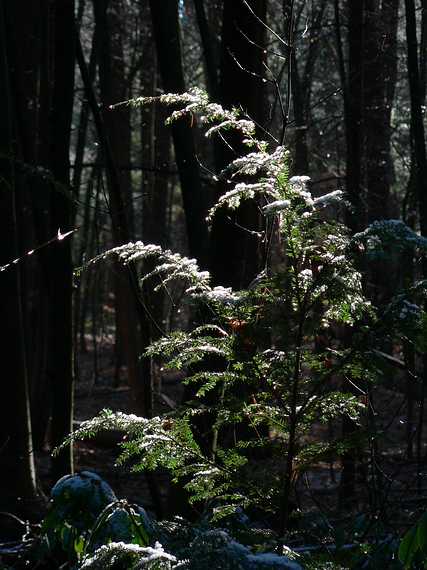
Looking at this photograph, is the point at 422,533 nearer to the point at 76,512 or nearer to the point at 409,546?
the point at 409,546

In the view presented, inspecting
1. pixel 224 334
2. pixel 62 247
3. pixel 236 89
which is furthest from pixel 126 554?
pixel 236 89

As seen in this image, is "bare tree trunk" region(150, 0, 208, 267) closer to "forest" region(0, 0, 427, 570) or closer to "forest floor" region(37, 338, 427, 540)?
"forest" region(0, 0, 427, 570)

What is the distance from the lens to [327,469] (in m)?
9.96

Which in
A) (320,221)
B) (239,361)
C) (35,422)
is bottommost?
(35,422)

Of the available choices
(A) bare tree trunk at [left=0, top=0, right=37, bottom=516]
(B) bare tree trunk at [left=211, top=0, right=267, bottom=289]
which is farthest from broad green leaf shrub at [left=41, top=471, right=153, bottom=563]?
(A) bare tree trunk at [left=0, top=0, right=37, bottom=516]

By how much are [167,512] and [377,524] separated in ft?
9.27

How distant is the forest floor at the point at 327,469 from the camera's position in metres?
3.83

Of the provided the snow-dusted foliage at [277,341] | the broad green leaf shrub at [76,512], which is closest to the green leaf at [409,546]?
the snow-dusted foliage at [277,341]

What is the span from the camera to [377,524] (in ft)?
8.86

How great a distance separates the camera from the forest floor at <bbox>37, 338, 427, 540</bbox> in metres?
3.83

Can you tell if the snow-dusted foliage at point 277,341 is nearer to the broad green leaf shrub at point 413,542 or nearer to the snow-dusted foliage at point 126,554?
the snow-dusted foliage at point 126,554

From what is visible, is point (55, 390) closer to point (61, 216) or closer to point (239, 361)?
point (61, 216)

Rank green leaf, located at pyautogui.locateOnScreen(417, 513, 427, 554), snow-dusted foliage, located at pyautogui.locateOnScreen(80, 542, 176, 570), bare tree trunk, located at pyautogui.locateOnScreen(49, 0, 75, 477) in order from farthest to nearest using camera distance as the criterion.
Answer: bare tree trunk, located at pyautogui.locateOnScreen(49, 0, 75, 477)
snow-dusted foliage, located at pyautogui.locateOnScreen(80, 542, 176, 570)
green leaf, located at pyautogui.locateOnScreen(417, 513, 427, 554)

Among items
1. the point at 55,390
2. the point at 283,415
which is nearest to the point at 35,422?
the point at 55,390
